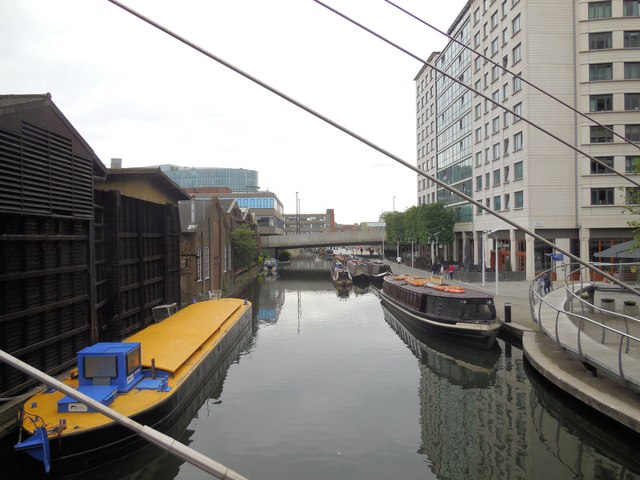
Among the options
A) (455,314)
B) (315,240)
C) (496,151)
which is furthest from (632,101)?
(315,240)

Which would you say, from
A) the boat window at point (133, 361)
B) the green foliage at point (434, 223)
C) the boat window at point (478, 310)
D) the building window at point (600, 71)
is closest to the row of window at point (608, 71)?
the building window at point (600, 71)

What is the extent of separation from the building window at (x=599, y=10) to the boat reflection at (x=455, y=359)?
3065 cm

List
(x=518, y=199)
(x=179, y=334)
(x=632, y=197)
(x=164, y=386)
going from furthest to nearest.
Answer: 1. (x=518, y=199)
2. (x=632, y=197)
3. (x=179, y=334)
4. (x=164, y=386)

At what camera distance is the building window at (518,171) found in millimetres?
38166

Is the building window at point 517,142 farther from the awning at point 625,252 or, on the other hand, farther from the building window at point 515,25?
the awning at point 625,252

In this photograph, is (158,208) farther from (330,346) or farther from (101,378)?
(101,378)

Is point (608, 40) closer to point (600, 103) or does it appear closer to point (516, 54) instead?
point (600, 103)

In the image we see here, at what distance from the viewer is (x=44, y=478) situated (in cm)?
843

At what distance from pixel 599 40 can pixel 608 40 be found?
0.62m

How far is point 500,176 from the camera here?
140 ft

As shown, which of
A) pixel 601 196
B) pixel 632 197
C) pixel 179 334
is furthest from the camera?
pixel 601 196

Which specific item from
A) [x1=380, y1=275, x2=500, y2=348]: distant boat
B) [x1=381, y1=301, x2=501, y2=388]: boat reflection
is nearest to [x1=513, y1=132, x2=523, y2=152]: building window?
[x1=380, y1=275, x2=500, y2=348]: distant boat

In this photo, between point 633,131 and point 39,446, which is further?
point 633,131

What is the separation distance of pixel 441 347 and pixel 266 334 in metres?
8.75
